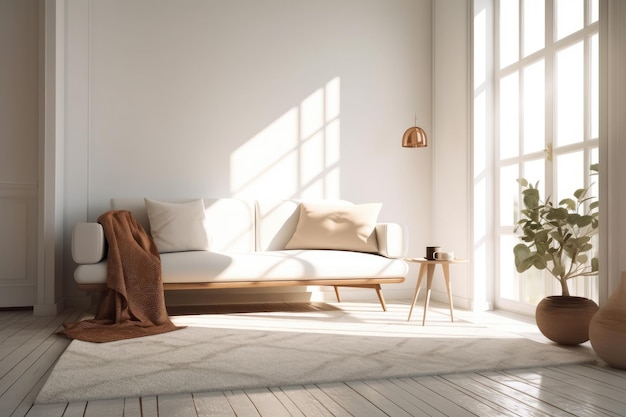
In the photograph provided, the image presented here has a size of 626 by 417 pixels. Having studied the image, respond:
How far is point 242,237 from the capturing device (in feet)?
16.4

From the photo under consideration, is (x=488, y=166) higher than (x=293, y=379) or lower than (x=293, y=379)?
higher

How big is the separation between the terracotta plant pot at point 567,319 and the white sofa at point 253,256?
4.51 feet

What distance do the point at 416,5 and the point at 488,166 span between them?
1804 millimetres

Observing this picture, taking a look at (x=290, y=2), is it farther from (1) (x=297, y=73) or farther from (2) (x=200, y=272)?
(2) (x=200, y=272)

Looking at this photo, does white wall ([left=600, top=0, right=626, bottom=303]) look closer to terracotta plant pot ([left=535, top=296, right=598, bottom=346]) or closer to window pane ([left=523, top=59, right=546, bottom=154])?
terracotta plant pot ([left=535, top=296, right=598, bottom=346])

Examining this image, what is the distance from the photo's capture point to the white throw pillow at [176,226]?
4508 mm

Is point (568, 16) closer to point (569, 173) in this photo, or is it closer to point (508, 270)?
point (569, 173)

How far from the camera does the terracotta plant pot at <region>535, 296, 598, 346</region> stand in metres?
3.28

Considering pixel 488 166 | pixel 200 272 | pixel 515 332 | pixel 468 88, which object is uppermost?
pixel 468 88

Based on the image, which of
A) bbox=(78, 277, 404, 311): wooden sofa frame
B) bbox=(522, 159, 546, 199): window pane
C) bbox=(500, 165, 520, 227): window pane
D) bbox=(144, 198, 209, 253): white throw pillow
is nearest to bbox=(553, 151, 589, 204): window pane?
bbox=(522, 159, 546, 199): window pane

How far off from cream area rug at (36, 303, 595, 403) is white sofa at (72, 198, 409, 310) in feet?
1.11

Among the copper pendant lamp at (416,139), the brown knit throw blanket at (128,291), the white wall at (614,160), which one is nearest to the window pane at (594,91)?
Answer: the white wall at (614,160)

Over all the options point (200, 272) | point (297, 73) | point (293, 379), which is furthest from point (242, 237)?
point (293, 379)

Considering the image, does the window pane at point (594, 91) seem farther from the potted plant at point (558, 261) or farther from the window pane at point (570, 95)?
the potted plant at point (558, 261)
